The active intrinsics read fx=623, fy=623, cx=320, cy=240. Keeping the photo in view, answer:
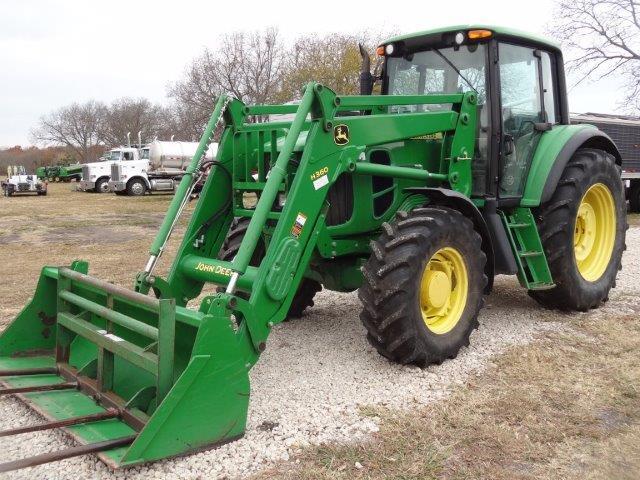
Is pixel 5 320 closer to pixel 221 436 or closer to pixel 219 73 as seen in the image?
pixel 221 436

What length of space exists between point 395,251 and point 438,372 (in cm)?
93

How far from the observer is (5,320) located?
232 inches

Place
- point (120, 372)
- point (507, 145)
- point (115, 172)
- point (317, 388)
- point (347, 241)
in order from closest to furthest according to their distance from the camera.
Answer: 1. point (120, 372)
2. point (317, 388)
3. point (347, 241)
4. point (507, 145)
5. point (115, 172)

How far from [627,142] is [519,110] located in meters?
12.1

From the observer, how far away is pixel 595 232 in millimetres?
6328

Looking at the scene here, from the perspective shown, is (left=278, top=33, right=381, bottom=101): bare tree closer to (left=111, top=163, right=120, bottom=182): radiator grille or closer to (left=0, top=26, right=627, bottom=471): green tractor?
(left=111, top=163, right=120, bottom=182): radiator grille

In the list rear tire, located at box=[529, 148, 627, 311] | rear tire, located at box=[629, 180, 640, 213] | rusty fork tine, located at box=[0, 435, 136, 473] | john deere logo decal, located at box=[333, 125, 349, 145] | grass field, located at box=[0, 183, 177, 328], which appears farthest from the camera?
rear tire, located at box=[629, 180, 640, 213]

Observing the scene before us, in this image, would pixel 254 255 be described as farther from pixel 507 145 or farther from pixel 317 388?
pixel 507 145

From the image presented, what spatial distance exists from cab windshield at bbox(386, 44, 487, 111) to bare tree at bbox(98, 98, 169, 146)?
53.3 m

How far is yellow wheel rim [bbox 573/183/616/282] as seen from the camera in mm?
6145

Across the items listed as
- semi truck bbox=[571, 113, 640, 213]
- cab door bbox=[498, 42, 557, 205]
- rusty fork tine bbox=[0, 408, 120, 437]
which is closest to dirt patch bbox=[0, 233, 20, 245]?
rusty fork tine bbox=[0, 408, 120, 437]

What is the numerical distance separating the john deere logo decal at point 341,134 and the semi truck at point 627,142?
1255cm

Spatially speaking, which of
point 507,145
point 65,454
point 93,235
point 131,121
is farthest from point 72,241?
point 131,121

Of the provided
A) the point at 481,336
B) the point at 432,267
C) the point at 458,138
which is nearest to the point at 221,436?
the point at 432,267
